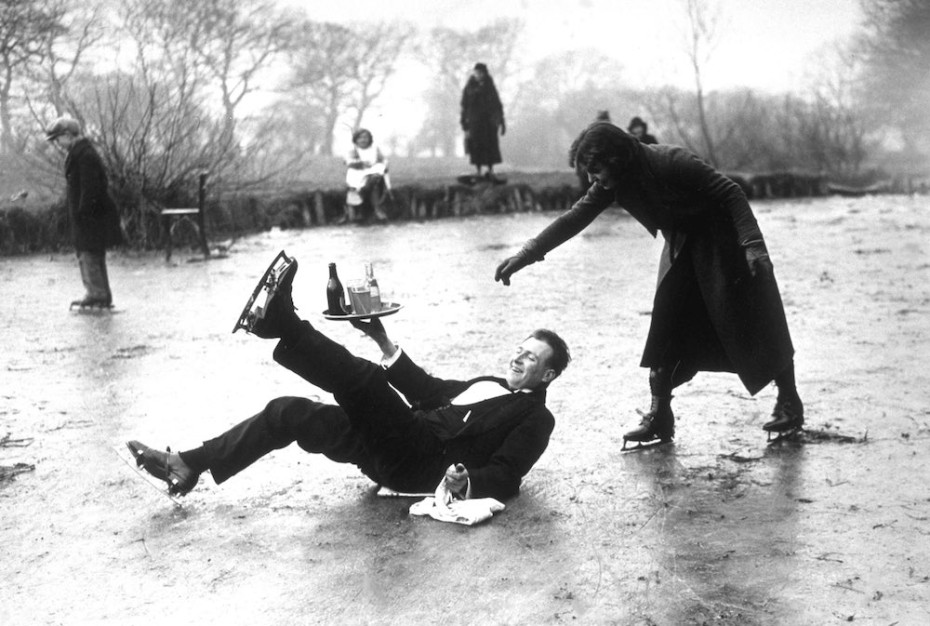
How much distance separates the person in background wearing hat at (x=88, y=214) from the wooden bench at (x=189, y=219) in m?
3.34

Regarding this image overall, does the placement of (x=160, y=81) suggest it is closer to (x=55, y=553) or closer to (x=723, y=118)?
(x=55, y=553)

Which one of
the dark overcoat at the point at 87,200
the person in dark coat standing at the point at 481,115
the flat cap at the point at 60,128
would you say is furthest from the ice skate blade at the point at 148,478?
the person in dark coat standing at the point at 481,115

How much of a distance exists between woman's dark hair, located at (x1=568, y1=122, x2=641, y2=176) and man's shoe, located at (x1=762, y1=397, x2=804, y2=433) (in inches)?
57.5

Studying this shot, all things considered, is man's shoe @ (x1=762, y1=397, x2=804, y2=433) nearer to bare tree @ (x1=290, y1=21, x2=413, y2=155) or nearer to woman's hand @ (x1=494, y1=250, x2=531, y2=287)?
woman's hand @ (x1=494, y1=250, x2=531, y2=287)

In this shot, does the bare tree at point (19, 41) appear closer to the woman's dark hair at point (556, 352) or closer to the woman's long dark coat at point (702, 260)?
the woman's long dark coat at point (702, 260)

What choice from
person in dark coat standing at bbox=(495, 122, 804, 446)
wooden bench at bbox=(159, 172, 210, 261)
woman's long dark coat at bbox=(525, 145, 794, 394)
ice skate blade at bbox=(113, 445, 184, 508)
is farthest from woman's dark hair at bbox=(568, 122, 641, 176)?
wooden bench at bbox=(159, 172, 210, 261)

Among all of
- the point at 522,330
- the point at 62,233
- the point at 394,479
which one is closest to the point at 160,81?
the point at 62,233

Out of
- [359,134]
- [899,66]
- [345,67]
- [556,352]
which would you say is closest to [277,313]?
[556,352]

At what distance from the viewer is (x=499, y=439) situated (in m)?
4.52

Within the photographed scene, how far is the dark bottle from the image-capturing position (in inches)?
179

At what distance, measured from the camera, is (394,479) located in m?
4.42

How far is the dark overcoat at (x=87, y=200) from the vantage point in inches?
404

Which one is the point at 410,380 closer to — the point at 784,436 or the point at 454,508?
the point at 454,508

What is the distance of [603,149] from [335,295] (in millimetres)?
1298
